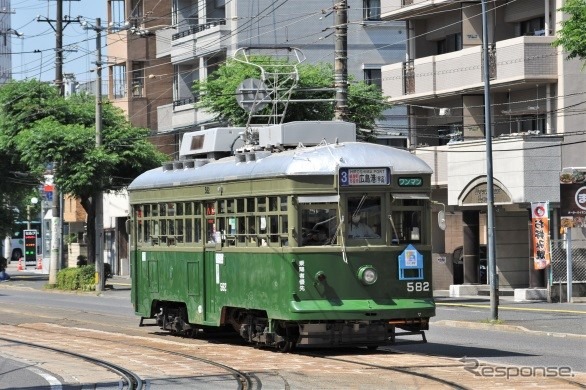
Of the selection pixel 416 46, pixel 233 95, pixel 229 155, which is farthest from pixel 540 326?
pixel 416 46

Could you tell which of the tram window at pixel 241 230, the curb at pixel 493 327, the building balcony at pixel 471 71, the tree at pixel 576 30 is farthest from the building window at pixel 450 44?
the tram window at pixel 241 230

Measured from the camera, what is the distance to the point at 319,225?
1988cm

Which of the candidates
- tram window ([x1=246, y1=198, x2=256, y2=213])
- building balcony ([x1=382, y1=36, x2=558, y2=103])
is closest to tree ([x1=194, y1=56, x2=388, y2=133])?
building balcony ([x1=382, y1=36, x2=558, y2=103])

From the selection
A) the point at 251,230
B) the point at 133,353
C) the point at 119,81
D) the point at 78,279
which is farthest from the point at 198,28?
the point at 133,353

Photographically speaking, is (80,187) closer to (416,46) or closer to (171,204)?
(416,46)

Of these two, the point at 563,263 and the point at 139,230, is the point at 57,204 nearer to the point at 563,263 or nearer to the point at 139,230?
the point at 563,263

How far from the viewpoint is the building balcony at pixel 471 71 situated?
1560 inches

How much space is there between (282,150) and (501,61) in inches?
810

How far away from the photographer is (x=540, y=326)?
88.6ft

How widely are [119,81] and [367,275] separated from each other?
51.7 m

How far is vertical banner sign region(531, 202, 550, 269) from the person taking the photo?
36.2 meters

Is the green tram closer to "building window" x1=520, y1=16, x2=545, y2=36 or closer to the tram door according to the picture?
the tram door

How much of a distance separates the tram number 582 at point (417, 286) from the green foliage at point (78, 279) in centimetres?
3292

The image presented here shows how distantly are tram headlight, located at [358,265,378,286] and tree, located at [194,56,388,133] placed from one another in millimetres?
23553
